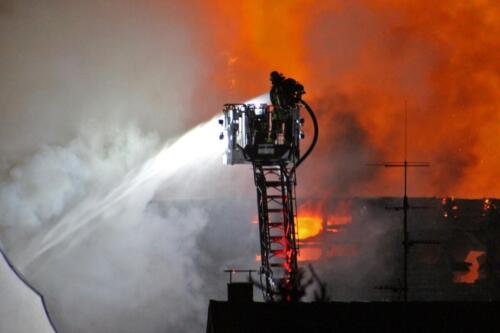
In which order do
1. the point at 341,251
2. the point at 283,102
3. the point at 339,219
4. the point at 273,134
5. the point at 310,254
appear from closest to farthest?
the point at 283,102 < the point at 273,134 < the point at 310,254 < the point at 341,251 < the point at 339,219

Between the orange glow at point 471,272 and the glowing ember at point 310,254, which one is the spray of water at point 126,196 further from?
the orange glow at point 471,272

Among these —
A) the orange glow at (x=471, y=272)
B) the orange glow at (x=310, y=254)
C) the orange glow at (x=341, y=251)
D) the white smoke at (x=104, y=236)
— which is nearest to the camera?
the white smoke at (x=104, y=236)

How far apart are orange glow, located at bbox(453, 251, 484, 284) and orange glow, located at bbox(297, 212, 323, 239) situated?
21.7 ft

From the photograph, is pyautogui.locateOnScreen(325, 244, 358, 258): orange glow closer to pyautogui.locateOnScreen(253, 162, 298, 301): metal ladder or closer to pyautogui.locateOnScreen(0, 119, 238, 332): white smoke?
pyautogui.locateOnScreen(0, 119, 238, 332): white smoke

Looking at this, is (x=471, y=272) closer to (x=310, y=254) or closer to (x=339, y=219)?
(x=339, y=219)

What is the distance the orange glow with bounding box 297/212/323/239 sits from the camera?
29328 mm

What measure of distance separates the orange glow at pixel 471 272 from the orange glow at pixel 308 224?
660cm

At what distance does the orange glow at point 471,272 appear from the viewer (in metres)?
30.6

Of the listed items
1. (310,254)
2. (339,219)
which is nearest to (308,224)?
(310,254)

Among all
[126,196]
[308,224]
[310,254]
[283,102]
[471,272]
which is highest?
[283,102]

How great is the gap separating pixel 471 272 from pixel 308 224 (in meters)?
8.01

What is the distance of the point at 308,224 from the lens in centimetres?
2939

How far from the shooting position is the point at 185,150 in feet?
84.1

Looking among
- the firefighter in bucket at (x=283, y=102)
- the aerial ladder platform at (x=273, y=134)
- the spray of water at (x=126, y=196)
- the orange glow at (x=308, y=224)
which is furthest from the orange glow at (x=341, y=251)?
the firefighter in bucket at (x=283, y=102)
